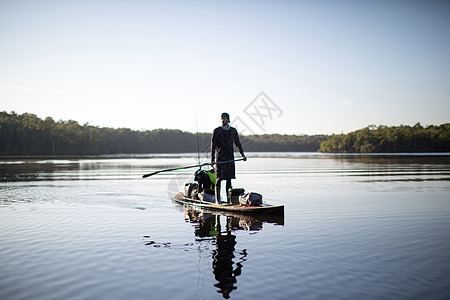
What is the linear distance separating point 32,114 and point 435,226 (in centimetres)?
16036

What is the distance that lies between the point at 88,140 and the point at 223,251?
14073 centimetres

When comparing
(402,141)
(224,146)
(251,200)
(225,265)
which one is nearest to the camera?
(225,265)

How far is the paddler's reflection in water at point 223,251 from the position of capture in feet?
17.1

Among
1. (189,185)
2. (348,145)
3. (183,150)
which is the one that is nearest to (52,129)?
(183,150)

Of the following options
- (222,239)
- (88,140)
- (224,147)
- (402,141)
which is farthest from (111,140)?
(222,239)

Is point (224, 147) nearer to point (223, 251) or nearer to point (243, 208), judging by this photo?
point (243, 208)

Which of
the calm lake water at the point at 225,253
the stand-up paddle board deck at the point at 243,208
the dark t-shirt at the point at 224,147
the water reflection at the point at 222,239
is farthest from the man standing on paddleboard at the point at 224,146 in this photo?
the calm lake water at the point at 225,253

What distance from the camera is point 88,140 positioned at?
449 feet

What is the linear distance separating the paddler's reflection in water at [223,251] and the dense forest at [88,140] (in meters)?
58.8

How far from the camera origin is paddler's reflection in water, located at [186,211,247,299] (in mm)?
5203

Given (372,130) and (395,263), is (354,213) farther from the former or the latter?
(372,130)

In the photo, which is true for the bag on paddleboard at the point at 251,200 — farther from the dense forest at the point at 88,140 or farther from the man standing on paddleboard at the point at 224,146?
the dense forest at the point at 88,140

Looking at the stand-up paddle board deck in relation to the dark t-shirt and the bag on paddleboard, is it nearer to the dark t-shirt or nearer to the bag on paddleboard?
the bag on paddleboard

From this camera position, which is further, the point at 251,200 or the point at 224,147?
the point at 224,147
